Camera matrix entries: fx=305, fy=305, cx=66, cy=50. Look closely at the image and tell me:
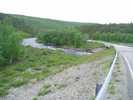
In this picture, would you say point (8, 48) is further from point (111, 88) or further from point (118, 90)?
point (118, 90)

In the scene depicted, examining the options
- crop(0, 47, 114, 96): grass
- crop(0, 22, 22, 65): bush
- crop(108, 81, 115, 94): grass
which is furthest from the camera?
crop(0, 22, 22, 65): bush

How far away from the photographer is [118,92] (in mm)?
11562

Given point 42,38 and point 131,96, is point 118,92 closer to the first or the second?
point 131,96

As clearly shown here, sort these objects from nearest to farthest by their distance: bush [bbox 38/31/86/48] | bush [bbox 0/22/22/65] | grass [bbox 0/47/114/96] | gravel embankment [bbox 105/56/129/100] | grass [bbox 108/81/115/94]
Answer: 1. gravel embankment [bbox 105/56/129/100]
2. grass [bbox 108/81/115/94]
3. grass [bbox 0/47/114/96]
4. bush [bbox 0/22/22/65]
5. bush [bbox 38/31/86/48]

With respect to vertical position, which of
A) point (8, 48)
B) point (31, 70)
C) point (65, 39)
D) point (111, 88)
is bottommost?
point (65, 39)

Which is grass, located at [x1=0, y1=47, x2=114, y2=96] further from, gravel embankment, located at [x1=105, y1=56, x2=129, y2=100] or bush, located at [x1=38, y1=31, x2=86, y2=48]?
bush, located at [x1=38, y1=31, x2=86, y2=48]

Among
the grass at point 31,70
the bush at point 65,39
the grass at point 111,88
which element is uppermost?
the grass at point 111,88

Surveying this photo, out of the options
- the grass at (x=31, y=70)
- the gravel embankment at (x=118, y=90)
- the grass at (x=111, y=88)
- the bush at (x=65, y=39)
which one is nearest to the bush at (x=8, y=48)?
the grass at (x=31, y=70)

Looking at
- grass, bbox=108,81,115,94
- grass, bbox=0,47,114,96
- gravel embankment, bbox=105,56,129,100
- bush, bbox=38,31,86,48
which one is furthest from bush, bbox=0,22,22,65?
bush, bbox=38,31,86,48

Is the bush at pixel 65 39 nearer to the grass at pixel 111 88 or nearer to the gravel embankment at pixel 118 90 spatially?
the gravel embankment at pixel 118 90

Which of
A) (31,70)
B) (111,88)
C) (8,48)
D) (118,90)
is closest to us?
(118,90)

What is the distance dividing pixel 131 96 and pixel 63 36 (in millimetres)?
114946

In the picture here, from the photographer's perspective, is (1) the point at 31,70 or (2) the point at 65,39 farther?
(2) the point at 65,39

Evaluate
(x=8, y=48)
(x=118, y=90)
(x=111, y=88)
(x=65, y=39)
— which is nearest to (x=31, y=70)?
(x=8, y=48)
